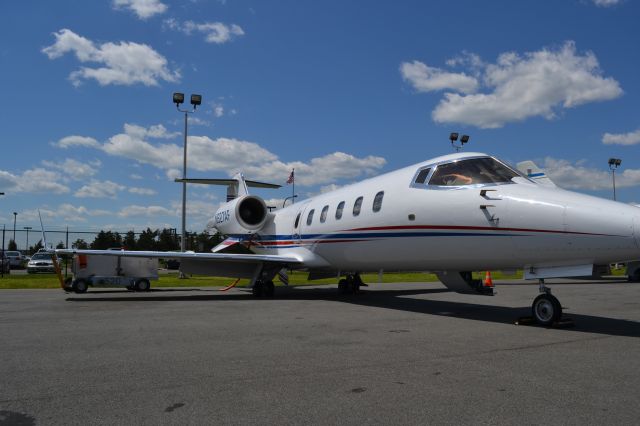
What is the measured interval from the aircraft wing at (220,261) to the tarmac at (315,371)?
4590 millimetres

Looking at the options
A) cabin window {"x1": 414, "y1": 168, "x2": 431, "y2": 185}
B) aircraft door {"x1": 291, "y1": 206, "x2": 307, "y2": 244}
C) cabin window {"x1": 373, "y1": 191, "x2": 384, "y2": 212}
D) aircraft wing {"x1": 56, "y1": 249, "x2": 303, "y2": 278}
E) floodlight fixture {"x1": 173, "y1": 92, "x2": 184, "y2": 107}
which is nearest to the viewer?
cabin window {"x1": 414, "y1": 168, "x2": 431, "y2": 185}

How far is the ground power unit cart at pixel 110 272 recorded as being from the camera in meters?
15.8

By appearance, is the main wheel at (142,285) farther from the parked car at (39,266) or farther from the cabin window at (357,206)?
the parked car at (39,266)

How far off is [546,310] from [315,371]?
4.67 m

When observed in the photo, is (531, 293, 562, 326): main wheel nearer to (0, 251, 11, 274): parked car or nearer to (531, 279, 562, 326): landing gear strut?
(531, 279, 562, 326): landing gear strut

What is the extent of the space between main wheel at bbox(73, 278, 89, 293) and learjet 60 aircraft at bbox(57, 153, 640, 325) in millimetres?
2674

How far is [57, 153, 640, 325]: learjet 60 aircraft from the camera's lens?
6.98 m

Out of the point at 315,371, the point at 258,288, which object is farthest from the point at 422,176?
the point at 258,288

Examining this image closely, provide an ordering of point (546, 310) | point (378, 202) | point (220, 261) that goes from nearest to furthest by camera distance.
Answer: point (546, 310) < point (378, 202) < point (220, 261)

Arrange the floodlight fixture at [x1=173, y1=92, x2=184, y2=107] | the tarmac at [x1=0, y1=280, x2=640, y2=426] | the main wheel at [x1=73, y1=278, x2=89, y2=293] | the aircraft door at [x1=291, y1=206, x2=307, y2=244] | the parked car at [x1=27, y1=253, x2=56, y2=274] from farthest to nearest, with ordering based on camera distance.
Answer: the parked car at [x1=27, y1=253, x2=56, y2=274] → the floodlight fixture at [x1=173, y1=92, x2=184, y2=107] → the main wheel at [x1=73, y1=278, x2=89, y2=293] → the aircraft door at [x1=291, y1=206, x2=307, y2=244] → the tarmac at [x1=0, y1=280, x2=640, y2=426]

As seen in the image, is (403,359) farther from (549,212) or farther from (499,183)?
(499,183)

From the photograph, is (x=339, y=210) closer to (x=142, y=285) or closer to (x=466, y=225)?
(x=466, y=225)

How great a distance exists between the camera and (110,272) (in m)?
16.6

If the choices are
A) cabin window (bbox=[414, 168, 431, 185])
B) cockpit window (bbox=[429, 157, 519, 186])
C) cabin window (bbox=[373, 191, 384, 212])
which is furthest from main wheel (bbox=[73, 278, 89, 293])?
cockpit window (bbox=[429, 157, 519, 186])
